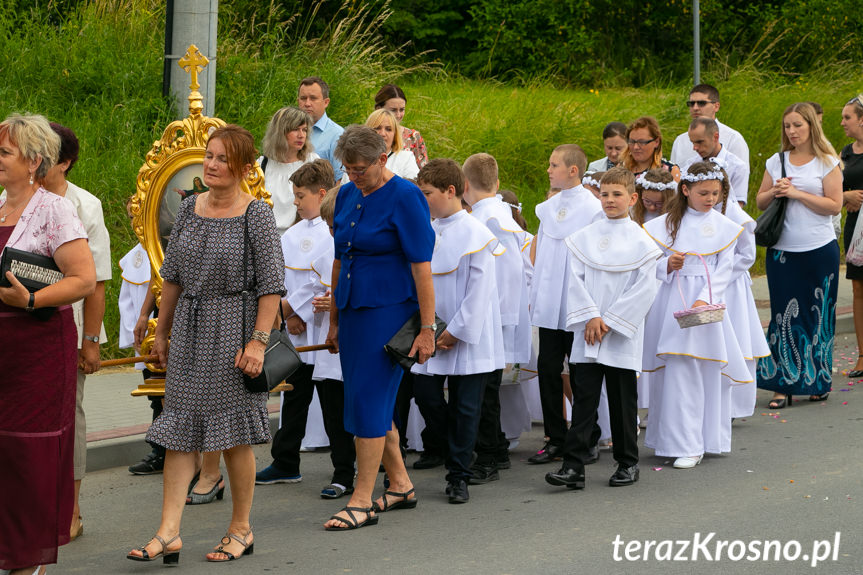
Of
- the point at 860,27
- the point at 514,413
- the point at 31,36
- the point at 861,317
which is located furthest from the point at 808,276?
the point at 860,27

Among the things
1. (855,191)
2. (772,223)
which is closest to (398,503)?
→ (772,223)

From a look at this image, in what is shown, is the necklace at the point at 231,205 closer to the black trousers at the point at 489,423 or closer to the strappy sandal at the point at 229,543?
the strappy sandal at the point at 229,543

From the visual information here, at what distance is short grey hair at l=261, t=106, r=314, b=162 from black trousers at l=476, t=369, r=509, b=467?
2.28 meters

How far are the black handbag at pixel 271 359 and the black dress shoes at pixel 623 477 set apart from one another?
2202 mm

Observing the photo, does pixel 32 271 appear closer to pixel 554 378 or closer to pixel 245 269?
pixel 245 269

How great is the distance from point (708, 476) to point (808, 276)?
9.11 feet

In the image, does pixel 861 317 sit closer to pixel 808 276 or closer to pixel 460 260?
pixel 808 276

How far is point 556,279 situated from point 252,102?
268 inches

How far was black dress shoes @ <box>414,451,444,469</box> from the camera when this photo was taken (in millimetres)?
7766

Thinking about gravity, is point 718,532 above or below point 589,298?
below

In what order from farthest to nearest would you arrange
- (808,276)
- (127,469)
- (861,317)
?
1. (861,317)
2. (808,276)
3. (127,469)

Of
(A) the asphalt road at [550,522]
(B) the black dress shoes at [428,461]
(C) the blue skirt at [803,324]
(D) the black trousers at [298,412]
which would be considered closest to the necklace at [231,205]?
(A) the asphalt road at [550,522]

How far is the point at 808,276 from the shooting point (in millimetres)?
9477

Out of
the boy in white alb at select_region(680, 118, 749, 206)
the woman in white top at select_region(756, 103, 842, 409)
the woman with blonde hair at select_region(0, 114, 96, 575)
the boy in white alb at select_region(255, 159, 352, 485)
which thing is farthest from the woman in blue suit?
the woman in white top at select_region(756, 103, 842, 409)
